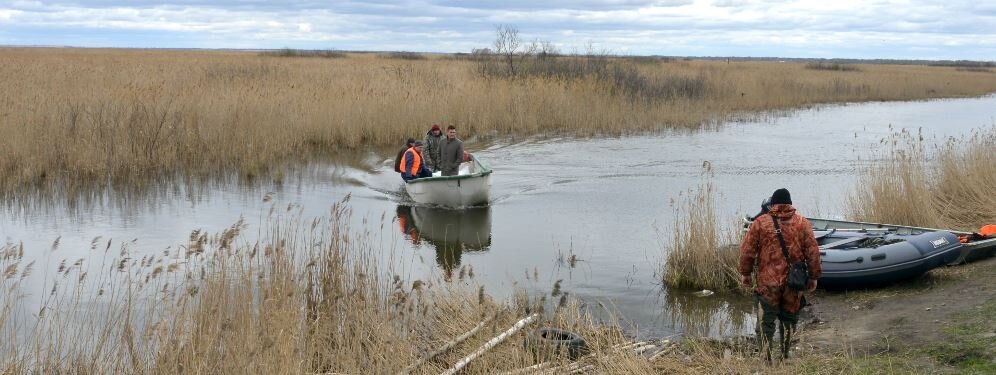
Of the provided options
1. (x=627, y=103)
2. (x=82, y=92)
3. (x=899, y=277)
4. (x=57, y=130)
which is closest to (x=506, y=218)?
(x=899, y=277)

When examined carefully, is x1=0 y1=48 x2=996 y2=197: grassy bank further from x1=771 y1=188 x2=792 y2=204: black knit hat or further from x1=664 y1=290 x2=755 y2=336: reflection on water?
x1=771 y1=188 x2=792 y2=204: black knit hat

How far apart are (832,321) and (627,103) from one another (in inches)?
873

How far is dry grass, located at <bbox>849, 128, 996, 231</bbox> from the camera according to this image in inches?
485

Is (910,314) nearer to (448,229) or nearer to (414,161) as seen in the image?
(448,229)

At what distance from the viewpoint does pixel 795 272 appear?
22.5 feet

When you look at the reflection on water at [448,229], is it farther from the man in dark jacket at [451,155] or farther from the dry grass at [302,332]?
the dry grass at [302,332]

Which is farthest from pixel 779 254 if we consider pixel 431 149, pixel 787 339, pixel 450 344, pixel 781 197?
pixel 431 149

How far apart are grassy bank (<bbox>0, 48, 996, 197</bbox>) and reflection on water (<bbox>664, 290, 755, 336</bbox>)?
37.1 feet

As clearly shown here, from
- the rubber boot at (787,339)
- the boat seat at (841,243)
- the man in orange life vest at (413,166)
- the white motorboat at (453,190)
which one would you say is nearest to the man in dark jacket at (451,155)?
A: the white motorboat at (453,190)

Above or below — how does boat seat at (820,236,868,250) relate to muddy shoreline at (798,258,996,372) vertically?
above

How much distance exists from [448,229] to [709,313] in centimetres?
607

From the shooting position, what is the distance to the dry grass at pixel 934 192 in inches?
485

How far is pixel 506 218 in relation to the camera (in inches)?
617

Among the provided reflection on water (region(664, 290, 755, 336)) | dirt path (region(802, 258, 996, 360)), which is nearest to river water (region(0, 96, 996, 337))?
reflection on water (region(664, 290, 755, 336))
